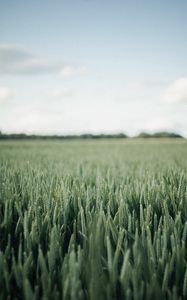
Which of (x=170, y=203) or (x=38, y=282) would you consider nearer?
(x=38, y=282)

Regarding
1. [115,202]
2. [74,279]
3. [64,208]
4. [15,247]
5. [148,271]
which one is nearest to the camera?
[74,279]

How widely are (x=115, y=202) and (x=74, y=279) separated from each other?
101cm

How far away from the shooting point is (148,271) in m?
0.93

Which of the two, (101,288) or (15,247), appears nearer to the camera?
(101,288)

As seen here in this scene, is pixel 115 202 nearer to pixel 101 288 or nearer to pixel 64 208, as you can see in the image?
pixel 64 208

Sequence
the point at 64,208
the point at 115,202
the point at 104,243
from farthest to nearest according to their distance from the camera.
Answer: the point at 115,202, the point at 64,208, the point at 104,243

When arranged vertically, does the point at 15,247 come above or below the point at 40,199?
below

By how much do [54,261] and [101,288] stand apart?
220 mm

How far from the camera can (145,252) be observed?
1.00m

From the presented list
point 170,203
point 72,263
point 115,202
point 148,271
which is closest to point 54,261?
point 72,263

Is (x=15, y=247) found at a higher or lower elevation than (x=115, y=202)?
lower

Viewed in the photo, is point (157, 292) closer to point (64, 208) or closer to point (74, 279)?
point (74, 279)

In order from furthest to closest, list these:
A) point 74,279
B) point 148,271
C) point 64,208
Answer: point 64,208
point 148,271
point 74,279

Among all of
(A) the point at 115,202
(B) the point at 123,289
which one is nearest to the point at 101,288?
(B) the point at 123,289
